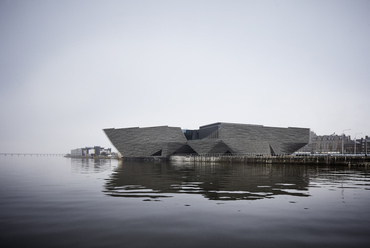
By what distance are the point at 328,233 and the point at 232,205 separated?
14.4 ft

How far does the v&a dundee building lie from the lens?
7450cm

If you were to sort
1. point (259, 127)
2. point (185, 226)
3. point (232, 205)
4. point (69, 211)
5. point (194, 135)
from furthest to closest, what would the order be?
point (194, 135), point (259, 127), point (232, 205), point (69, 211), point (185, 226)

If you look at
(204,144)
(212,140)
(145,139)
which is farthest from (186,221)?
(145,139)

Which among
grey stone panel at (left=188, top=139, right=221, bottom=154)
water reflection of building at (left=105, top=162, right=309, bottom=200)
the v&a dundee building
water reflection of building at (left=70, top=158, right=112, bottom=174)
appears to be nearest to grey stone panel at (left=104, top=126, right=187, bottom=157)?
the v&a dundee building

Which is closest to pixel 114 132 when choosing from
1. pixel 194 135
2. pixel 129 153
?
pixel 129 153

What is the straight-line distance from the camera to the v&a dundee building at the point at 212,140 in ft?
244

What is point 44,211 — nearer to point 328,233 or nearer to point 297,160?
point 328,233

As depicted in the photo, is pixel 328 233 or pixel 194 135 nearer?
pixel 328 233

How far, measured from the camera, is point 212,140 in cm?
7294

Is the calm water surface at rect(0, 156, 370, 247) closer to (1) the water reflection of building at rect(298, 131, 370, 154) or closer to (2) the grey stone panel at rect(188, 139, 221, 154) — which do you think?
(2) the grey stone panel at rect(188, 139, 221, 154)

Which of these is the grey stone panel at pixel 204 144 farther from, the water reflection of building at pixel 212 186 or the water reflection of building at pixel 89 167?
the water reflection of building at pixel 212 186

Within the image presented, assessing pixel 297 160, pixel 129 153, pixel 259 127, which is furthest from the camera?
pixel 129 153

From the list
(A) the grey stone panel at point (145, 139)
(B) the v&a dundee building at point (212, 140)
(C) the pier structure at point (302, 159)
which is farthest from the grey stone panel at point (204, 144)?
(A) the grey stone panel at point (145, 139)

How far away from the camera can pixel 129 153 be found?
3467 inches
